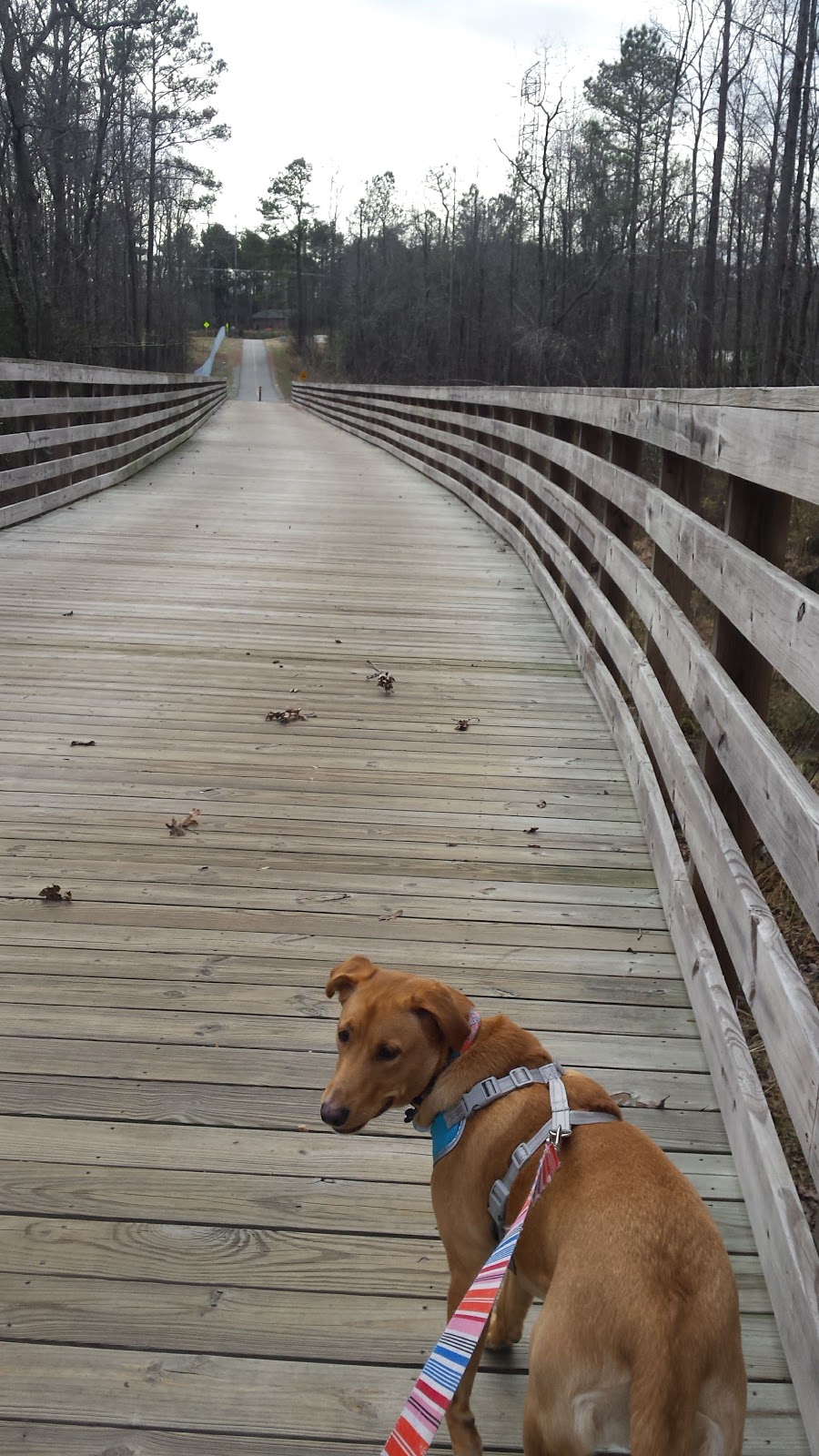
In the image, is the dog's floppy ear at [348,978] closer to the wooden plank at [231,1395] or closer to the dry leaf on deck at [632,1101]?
the wooden plank at [231,1395]

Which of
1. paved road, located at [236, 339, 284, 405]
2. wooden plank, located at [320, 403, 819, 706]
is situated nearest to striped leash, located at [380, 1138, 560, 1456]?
wooden plank, located at [320, 403, 819, 706]

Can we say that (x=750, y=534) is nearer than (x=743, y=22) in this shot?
Yes

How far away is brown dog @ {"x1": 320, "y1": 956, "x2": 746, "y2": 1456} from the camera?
4.78ft

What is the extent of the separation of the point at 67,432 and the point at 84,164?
1757 centimetres

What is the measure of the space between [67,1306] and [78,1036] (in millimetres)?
833

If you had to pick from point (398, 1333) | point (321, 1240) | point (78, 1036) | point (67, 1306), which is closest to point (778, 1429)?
point (398, 1333)

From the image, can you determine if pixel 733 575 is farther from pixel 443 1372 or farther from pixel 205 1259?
pixel 443 1372

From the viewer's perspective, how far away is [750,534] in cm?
280

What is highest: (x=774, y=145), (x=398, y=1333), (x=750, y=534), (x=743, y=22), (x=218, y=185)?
(x=218, y=185)

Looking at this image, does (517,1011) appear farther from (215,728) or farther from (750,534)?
(215,728)

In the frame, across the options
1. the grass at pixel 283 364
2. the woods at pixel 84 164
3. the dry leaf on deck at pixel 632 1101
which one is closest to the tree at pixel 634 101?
the woods at pixel 84 164

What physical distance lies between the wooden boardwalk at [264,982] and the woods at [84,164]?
11.6 metres

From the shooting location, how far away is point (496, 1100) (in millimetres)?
1921

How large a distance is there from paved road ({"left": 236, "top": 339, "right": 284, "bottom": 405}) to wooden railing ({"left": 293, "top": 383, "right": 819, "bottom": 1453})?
169ft
